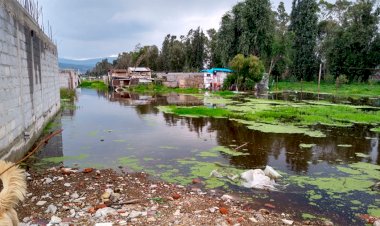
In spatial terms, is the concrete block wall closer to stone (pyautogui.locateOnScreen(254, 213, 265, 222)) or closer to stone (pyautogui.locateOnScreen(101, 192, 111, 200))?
stone (pyautogui.locateOnScreen(101, 192, 111, 200))

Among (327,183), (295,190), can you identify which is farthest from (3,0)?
(327,183)

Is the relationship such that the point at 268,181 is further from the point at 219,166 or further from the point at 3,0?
the point at 3,0

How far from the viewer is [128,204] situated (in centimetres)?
555

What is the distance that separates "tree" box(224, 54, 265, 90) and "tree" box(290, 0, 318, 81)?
1787 centimetres

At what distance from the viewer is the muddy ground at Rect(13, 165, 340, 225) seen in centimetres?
493

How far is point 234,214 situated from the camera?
5285mm

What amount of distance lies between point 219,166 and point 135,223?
409 centimetres

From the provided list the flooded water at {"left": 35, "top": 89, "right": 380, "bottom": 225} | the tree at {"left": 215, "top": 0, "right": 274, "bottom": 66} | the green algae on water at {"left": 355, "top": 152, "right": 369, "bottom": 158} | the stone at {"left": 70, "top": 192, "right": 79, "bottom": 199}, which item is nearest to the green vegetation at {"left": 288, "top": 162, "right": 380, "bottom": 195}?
the flooded water at {"left": 35, "top": 89, "right": 380, "bottom": 225}

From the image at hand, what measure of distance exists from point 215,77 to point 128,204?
35.5 metres

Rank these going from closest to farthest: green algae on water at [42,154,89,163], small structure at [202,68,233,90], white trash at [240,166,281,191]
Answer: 1. white trash at [240,166,281,191]
2. green algae on water at [42,154,89,163]
3. small structure at [202,68,233,90]

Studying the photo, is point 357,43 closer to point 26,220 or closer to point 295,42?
point 295,42

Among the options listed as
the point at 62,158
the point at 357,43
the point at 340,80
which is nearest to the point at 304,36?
the point at 357,43

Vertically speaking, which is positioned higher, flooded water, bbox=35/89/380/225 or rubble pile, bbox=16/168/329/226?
rubble pile, bbox=16/168/329/226

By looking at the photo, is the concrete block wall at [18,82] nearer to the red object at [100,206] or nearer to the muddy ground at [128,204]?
the muddy ground at [128,204]
